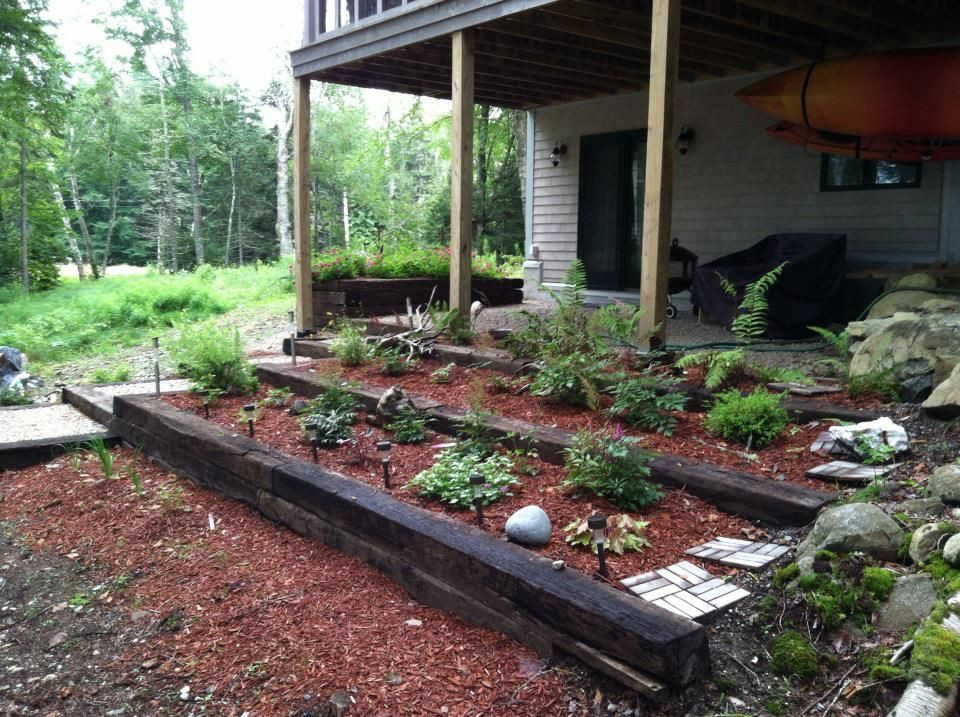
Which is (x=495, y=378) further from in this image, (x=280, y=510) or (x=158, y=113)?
A: (x=158, y=113)

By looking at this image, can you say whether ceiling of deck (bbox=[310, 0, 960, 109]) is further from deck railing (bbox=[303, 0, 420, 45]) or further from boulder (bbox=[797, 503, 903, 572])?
boulder (bbox=[797, 503, 903, 572])

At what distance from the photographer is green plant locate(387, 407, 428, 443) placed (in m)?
4.63

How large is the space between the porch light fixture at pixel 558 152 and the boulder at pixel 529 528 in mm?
9249

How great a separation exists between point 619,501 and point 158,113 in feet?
92.0

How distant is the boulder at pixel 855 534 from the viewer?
261cm

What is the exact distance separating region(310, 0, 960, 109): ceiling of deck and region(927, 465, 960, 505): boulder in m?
4.62

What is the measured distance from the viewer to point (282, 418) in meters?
5.39

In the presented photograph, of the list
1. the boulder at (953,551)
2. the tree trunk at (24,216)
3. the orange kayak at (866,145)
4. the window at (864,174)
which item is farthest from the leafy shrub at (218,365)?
the tree trunk at (24,216)

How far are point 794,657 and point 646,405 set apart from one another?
230cm

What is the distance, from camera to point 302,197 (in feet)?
29.2

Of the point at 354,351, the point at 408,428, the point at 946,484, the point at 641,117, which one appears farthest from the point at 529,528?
the point at 641,117

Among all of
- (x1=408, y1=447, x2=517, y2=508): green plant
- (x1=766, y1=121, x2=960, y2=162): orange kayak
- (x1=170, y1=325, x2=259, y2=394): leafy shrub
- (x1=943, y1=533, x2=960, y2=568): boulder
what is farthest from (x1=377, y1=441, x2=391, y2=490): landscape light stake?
(x1=766, y1=121, x2=960, y2=162): orange kayak

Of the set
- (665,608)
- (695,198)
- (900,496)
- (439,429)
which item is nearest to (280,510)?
(439,429)

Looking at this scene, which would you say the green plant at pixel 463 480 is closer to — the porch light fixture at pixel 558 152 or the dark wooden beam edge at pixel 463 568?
the dark wooden beam edge at pixel 463 568
